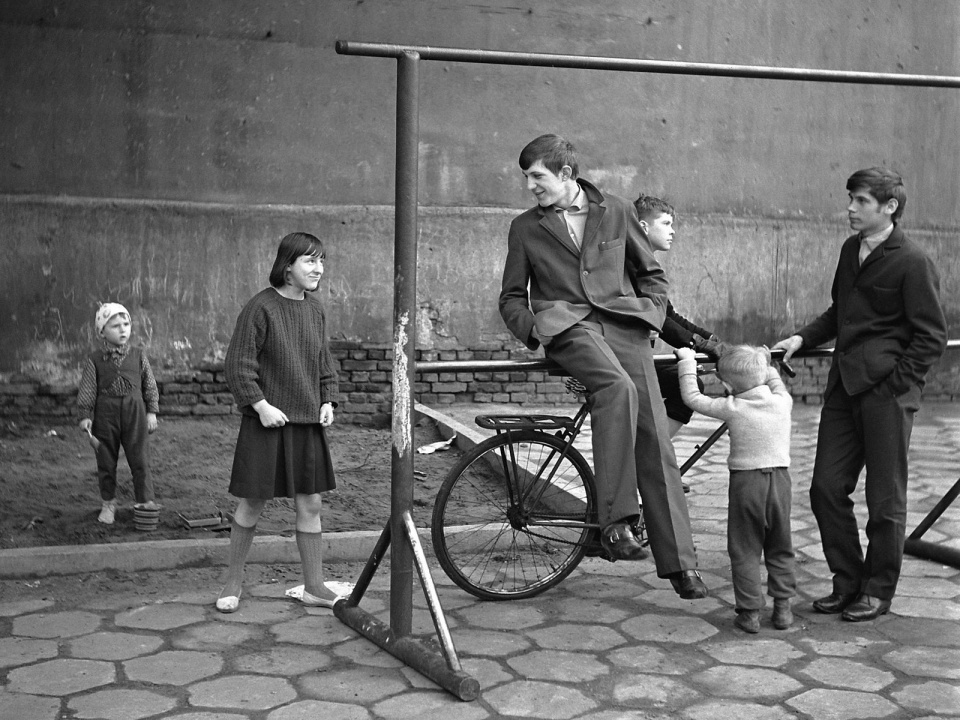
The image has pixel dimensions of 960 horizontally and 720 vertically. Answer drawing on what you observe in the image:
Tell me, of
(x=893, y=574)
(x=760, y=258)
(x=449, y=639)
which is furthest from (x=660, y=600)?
(x=760, y=258)

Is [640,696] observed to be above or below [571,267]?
below

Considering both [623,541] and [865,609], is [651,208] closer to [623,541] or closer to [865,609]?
[623,541]

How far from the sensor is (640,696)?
3.93 meters

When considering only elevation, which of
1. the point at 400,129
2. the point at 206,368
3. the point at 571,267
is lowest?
the point at 206,368

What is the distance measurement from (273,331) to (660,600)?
204 centimetres

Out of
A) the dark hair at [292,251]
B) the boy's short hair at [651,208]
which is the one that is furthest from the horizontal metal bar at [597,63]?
the boy's short hair at [651,208]

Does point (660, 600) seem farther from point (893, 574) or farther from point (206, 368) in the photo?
point (206, 368)

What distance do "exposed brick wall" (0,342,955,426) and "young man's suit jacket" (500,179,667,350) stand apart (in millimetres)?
5087

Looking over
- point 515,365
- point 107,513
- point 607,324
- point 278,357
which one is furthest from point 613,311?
point 107,513

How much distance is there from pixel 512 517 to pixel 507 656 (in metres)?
0.83

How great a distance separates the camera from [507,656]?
14.2 feet

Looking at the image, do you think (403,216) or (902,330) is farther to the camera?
(902,330)

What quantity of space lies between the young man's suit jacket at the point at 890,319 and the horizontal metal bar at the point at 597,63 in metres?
0.68

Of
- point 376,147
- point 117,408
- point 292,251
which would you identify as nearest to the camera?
point 292,251
